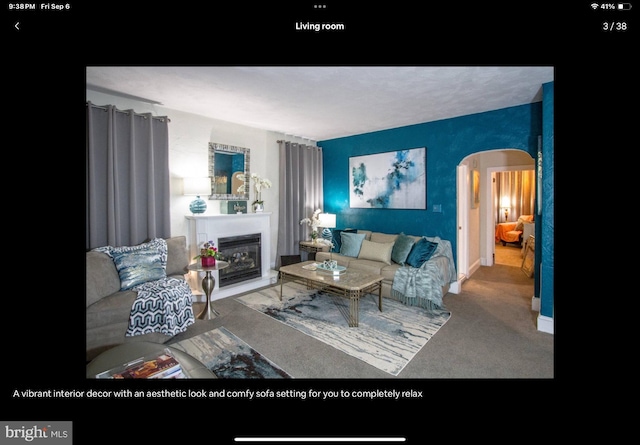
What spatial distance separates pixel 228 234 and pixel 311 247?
1450 mm

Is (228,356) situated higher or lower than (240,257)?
lower

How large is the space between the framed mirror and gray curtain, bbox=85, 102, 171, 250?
617 millimetres

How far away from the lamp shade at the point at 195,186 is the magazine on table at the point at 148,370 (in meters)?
2.34

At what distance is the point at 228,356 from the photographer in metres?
2.14

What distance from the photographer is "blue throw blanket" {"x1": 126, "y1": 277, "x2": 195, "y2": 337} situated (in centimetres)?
223

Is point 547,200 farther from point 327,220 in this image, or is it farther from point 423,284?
point 327,220

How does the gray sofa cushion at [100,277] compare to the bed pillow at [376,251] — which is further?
the bed pillow at [376,251]

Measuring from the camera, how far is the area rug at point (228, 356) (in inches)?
75.9

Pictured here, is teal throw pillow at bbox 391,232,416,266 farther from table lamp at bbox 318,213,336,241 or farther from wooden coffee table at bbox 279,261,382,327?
table lamp at bbox 318,213,336,241

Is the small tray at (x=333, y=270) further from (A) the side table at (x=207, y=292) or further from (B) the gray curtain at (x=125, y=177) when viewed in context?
(B) the gray curtain at (x=125, y=177)

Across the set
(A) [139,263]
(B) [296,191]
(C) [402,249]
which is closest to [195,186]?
(A) [139,263]

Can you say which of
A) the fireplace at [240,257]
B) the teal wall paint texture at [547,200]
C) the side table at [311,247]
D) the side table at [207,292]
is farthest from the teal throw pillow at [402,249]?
the side table at [207,292]
